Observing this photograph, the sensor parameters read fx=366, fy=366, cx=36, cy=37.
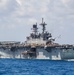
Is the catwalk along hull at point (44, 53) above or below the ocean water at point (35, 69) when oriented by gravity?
above

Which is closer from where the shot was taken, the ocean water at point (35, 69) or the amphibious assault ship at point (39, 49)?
the ocean water at point (35, 69)

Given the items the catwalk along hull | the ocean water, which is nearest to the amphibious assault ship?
the catwalk along hull

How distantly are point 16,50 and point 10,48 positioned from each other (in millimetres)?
1951

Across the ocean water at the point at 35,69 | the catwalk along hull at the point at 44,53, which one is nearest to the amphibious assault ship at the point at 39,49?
the catwalk along hull at the point at 44,53

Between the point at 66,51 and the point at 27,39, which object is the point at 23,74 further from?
the point at 27,39

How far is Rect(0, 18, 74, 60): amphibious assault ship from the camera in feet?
326

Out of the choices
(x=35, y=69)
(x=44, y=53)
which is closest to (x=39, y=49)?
(x=44, y=53)

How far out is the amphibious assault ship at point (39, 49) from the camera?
99250 mm

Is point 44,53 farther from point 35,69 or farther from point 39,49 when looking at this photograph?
point 35,69

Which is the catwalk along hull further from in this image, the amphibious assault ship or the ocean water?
the ocean water

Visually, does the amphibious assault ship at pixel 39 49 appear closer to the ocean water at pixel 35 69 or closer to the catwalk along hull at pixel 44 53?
the catwalk along hull at pixel 44 53

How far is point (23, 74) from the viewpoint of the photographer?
153ft

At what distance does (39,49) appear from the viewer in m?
102

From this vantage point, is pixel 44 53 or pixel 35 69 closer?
pixel 35 69
